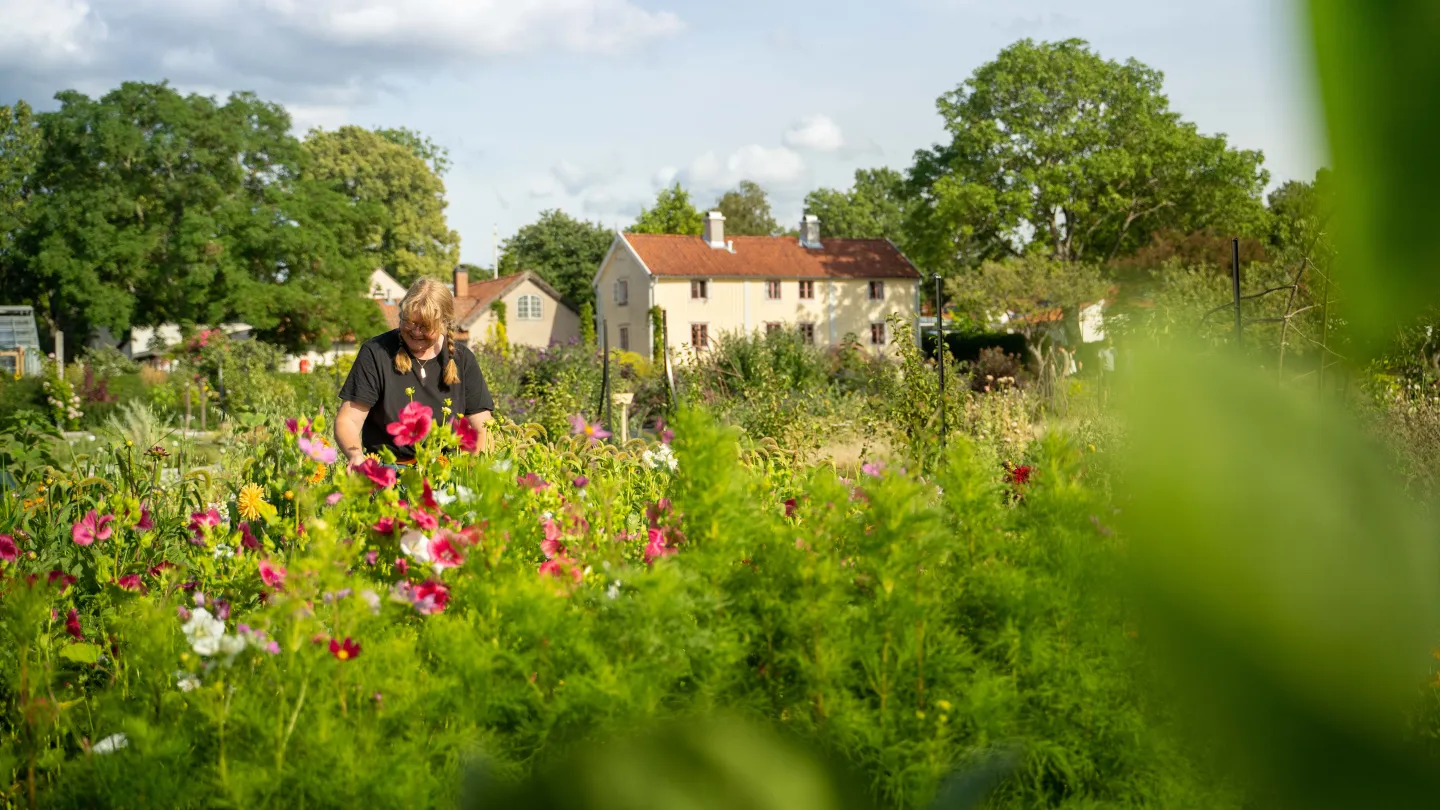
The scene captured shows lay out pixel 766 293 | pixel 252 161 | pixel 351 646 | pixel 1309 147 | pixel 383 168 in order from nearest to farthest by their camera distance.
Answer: pixel 1309 147 → pixel 351 646 → pixel 252 161 → pixel 766 293 → pixel 383 168

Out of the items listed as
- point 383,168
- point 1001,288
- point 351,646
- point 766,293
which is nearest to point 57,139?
point 383,168

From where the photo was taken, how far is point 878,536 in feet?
5.50

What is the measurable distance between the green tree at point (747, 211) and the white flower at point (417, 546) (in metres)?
59.3

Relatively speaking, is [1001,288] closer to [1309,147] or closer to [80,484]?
[80,484]

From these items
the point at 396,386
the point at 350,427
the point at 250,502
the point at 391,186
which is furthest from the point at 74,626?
the point at 391,186

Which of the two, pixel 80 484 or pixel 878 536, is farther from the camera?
pixel 80 484

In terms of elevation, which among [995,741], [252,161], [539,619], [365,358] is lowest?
[995,741]

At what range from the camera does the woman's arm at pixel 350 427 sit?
3972 millimetres

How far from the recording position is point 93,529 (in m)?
3.07

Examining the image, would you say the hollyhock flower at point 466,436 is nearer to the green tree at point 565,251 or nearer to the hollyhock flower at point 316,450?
the hollyhock flower at point 316,450

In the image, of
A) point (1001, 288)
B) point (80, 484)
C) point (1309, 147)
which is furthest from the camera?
point (1001, 288)

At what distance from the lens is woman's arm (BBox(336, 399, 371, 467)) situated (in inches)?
156

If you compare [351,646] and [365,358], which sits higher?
[365,358]

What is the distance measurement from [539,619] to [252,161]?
37.1m
